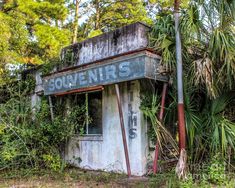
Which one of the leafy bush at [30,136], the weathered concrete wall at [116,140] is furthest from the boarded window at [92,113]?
the leafy bush at [30,136]

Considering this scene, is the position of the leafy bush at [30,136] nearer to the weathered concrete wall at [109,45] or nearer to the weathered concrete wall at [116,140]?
the weathered concrete wall at [116,140]

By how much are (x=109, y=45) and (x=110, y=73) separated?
1.37 metres

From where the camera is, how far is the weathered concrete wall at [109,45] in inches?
282

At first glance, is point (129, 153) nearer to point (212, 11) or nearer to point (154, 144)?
point (154, 144)

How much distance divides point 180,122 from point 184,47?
72.6 inches

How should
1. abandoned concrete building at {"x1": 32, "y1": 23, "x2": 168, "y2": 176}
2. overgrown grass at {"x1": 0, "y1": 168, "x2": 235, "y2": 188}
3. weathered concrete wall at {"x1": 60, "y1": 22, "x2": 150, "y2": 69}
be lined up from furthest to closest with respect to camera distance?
weathered concrete wall at {"x1": 60, "y1": 22, "x2": 150, "y2": 69}, abandoned concrete building at {"x1": 32, "y1": 23, "x2": 168, "y2": 176}, overgrown grass at {"x1": 0, "y1": 168, "x2": 235, "y2": 188}

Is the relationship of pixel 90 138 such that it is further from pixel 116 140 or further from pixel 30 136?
pixel 30 136

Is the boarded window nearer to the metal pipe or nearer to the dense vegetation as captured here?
the dense vegetation

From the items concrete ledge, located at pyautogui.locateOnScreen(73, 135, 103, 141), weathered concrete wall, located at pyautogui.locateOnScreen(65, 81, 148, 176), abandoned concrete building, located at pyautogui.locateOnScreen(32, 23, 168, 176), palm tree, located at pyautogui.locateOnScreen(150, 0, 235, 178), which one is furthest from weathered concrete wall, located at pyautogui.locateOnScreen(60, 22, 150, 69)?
concrete ledge, located at pyautogui.locateOnScreen(73, 135, 103, 141)

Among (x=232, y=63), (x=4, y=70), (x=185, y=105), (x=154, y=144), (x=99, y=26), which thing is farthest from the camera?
(x=99, y=26)

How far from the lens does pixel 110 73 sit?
267 inches

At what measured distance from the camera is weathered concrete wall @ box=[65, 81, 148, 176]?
22.7 ft

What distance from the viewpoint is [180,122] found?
5.97 meters

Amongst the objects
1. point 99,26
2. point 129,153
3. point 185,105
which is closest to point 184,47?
point 185,105
